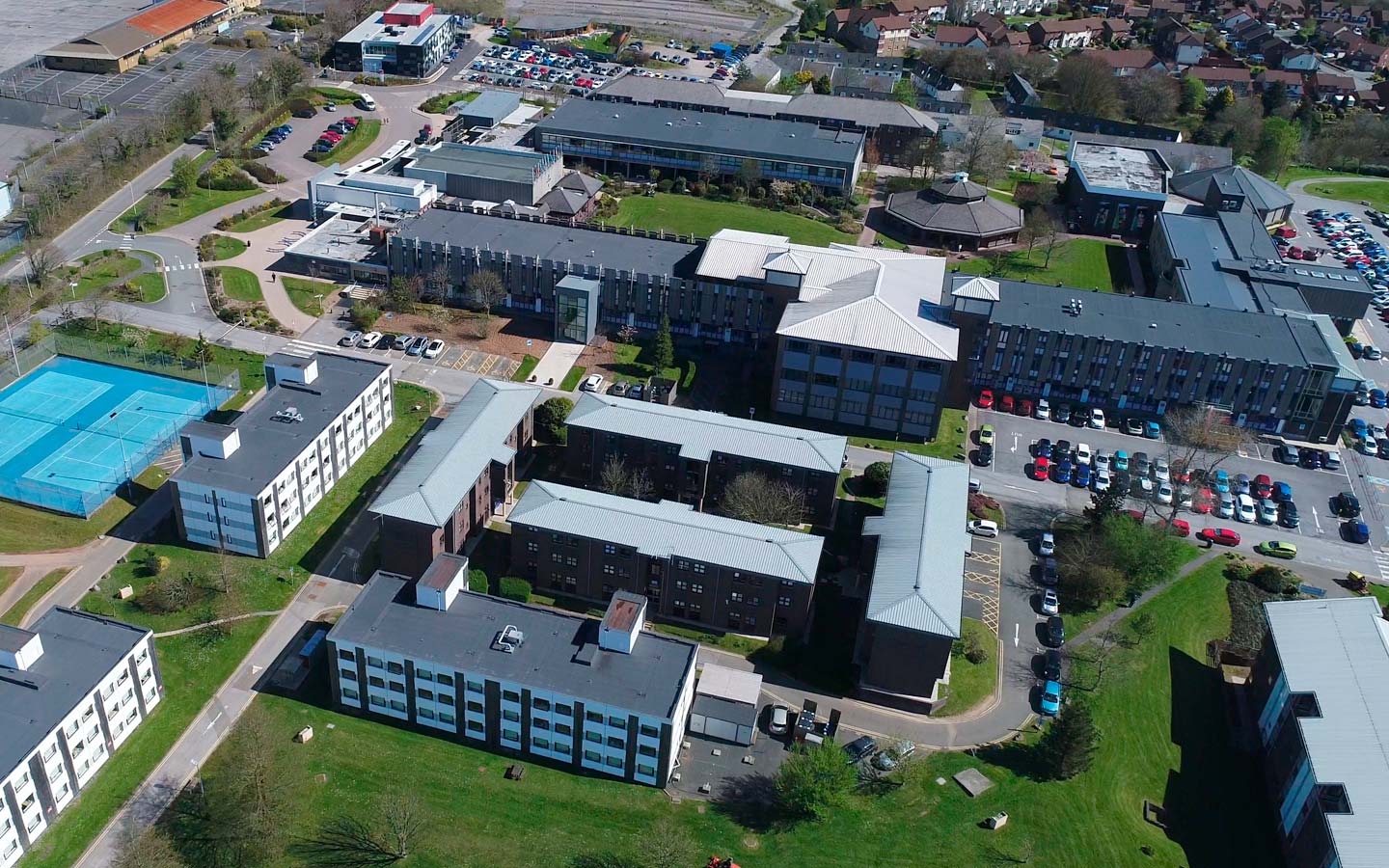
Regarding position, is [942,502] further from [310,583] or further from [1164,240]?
[1164,240]

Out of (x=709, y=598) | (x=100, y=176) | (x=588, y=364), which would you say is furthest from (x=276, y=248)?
(x=709, y=598)

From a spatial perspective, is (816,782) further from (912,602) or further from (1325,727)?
(1325,727)

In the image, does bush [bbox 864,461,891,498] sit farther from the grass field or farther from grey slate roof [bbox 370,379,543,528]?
grey slate roof [bbox 370,379,543,528]

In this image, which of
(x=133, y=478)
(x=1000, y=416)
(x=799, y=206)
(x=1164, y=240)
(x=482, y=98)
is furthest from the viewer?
(x=482, y=98)

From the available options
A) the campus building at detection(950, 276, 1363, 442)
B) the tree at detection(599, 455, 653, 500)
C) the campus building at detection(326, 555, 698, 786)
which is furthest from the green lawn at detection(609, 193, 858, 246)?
the campus building at detection(326, 555, 698, 786)

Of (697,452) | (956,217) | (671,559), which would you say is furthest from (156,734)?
(956,217)

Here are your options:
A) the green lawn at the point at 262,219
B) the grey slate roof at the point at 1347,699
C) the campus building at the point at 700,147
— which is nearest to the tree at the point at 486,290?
the green lawn at the point at 262,219
